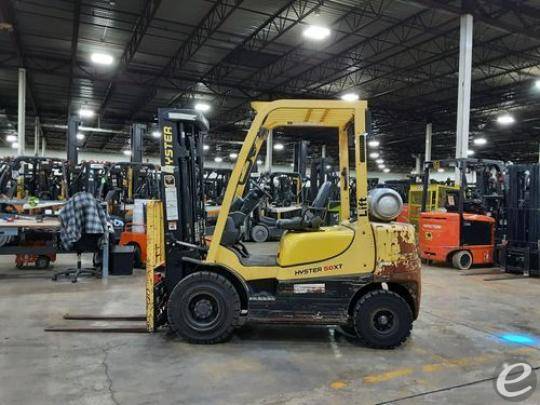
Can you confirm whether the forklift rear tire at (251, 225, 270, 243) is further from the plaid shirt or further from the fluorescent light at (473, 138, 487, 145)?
the fluorescent light at (473, 138, 487, 145)

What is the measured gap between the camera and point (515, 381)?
4.00 meters

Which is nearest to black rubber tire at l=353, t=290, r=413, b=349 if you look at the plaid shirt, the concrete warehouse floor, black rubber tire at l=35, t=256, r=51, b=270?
the concrete warehouse floor

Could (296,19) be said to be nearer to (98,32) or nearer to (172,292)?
(98,32)

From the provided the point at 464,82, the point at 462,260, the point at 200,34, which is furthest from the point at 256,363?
the point at 200,34

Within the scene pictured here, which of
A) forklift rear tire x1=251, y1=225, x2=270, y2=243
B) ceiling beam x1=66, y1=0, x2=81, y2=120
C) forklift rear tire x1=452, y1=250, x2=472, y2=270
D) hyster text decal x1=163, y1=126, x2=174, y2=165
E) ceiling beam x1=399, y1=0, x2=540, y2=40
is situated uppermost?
ceiling beam x1=66, y1=0, x2=81, y2=120

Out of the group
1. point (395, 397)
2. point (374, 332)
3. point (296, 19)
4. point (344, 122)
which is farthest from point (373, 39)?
point (395, 397)

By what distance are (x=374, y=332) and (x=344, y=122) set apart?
230 cm

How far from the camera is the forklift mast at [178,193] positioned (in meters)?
4.89

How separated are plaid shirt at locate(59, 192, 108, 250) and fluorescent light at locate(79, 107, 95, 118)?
18589 millimetres

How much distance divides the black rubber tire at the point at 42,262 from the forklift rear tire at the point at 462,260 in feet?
→ 30.2

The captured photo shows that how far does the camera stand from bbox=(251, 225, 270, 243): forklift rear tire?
1515cm

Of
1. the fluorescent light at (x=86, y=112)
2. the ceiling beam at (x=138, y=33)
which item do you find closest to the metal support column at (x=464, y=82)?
the ceiling beam at (x=138, y=33)

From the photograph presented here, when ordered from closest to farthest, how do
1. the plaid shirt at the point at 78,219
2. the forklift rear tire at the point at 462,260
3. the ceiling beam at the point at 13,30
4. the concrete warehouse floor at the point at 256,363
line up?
the concrete warehouse floor at the point at 256,363 < the plaid shirt at the point at 78,219 < the forklift rear tire at the point at 462,260 < the ceiling beam at the point at 13,30

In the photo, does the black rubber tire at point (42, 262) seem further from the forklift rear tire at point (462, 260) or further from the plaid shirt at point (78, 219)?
the forklift rear tire at point (462, 260)
